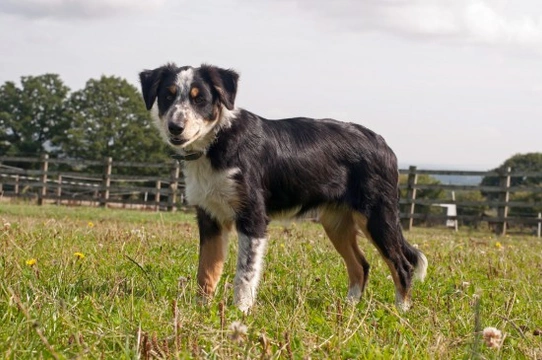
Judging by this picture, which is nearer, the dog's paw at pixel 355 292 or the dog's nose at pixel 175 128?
the dog's nose at pixel 175 128

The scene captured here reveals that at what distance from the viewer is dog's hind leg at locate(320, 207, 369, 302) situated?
235 inches

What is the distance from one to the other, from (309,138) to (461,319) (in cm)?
229

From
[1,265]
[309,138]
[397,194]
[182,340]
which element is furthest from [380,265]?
[182,340]

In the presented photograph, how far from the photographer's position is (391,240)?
19.5 feet

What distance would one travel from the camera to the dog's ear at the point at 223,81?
5.55m

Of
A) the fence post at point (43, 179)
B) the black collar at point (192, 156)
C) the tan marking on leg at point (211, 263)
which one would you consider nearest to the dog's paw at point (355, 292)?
the tan marking on leg at point (211, 263)

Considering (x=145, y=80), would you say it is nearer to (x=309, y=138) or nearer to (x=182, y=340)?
(x=309, y=138)

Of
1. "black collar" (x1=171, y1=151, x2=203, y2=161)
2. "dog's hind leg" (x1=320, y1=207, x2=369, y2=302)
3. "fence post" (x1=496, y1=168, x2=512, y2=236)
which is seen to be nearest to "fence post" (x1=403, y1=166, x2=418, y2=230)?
"fence post" (x1=496, y1=168, x2=512, y2=236)

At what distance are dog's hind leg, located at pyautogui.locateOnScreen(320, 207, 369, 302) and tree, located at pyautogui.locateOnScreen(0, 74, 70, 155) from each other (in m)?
50.8

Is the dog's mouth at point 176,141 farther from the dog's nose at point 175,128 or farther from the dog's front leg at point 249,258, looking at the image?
the dog's front leg at point 249,258

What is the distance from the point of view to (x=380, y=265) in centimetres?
700

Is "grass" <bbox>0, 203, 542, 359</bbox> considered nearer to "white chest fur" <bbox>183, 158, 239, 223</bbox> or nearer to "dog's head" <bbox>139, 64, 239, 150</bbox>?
"white chest fur" <bbox>183, 158, 239, 223</bbox>

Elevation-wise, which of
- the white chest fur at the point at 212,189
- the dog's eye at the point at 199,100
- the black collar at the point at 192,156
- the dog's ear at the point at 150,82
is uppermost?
the dog's ear at the point at 150,82

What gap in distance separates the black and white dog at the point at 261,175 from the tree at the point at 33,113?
5089 cm
